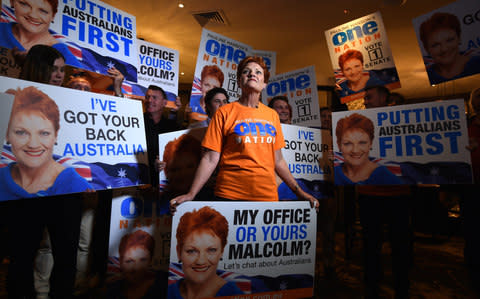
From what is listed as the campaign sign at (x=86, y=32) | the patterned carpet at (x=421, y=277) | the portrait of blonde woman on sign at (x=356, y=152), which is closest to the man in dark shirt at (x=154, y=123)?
the campaign sign at (x=86, y=32)

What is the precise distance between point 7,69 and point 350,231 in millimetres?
4159

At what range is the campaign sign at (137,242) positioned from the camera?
85.1 inches

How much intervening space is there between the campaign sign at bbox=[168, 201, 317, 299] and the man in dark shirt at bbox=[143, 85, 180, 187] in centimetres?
99

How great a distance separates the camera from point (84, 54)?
1.97m

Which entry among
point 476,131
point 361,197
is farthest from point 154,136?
point 476,131

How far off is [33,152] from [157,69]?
1.64m

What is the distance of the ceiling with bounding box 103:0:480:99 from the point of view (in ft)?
14.3

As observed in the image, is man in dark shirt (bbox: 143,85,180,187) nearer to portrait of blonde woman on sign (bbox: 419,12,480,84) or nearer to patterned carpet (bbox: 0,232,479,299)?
patterned carpet (bbox: 0,232,479,299)

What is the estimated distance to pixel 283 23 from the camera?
4.93 meters

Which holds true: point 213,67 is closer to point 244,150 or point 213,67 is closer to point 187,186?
point 187,186

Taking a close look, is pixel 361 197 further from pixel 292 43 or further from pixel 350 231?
pixel 292 43

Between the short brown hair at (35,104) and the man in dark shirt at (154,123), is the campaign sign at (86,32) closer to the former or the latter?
the short brown hair at (35,104)

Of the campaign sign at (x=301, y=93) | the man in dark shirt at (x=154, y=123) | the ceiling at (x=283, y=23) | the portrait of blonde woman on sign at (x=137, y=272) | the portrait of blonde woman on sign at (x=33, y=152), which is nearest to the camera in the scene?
the portrait of blonde woman on sign at (x=33, y=152)

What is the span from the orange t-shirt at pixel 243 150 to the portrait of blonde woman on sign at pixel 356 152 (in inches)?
31.9
